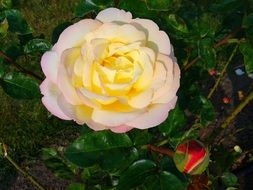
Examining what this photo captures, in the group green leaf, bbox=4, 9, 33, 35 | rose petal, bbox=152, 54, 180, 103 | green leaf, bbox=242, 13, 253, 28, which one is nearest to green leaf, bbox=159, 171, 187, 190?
rose petal, bbox=152, 54, 180, 103

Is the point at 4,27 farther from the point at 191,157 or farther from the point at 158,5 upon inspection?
the point at 191,157

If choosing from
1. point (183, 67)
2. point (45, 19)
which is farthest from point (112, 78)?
point (45, 19)

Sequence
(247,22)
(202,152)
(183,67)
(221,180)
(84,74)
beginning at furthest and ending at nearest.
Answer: (221,180)
(183,67)
(247,22)
(202,152)
(84,74)

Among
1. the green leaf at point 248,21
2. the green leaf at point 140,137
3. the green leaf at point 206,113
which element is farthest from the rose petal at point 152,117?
the green leaf at point 206,113

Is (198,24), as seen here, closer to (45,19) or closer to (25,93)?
(25,93)

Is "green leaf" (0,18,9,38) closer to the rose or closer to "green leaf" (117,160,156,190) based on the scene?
the rose

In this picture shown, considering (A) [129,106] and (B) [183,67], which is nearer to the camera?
(A) [129,106]

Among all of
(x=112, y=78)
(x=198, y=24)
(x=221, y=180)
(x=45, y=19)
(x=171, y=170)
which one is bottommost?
(x=45, y=19)
